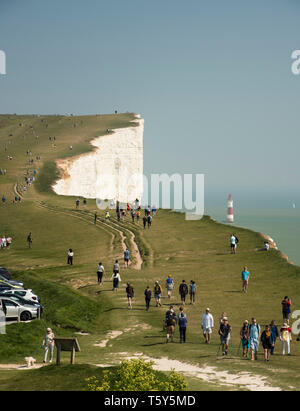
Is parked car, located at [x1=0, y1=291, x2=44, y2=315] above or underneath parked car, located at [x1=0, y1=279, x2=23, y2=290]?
underneath

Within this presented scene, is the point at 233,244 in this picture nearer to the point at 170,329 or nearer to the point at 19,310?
the point at 19,310

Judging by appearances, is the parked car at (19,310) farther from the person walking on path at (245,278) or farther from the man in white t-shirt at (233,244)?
the man in white t-shirt at (233,244)

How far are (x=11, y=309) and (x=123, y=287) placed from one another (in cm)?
1271

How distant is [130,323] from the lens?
114 ft

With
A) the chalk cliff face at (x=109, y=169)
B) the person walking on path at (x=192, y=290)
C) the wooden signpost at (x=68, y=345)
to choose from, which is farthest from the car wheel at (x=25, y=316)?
the chalk cliff face at (x=109, y=169)

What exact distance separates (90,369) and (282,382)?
6.75 meters

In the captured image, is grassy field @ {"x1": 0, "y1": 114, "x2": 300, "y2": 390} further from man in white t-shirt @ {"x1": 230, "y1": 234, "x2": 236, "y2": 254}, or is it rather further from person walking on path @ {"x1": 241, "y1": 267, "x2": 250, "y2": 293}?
man in white t-shirt @ {"x1": 230, "y1": 234, "x2": 236, "y2": 254}

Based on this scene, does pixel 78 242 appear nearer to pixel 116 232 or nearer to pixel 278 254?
pixel 116 232

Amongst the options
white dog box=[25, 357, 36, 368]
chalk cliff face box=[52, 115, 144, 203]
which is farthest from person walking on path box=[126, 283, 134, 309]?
chalk cliff face box=[52, 115, 144, 203]

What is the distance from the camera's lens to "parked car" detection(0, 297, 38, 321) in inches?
1303

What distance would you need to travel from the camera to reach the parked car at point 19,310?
33.1 meters

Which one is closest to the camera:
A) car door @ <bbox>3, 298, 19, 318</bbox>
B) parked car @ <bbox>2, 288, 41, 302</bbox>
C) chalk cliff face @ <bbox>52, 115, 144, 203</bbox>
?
car door @ <bbox>3, 298, 19, 318</bbox>

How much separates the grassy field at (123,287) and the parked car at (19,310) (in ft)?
4.25

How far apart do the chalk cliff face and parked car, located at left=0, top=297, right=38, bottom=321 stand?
82591mm
